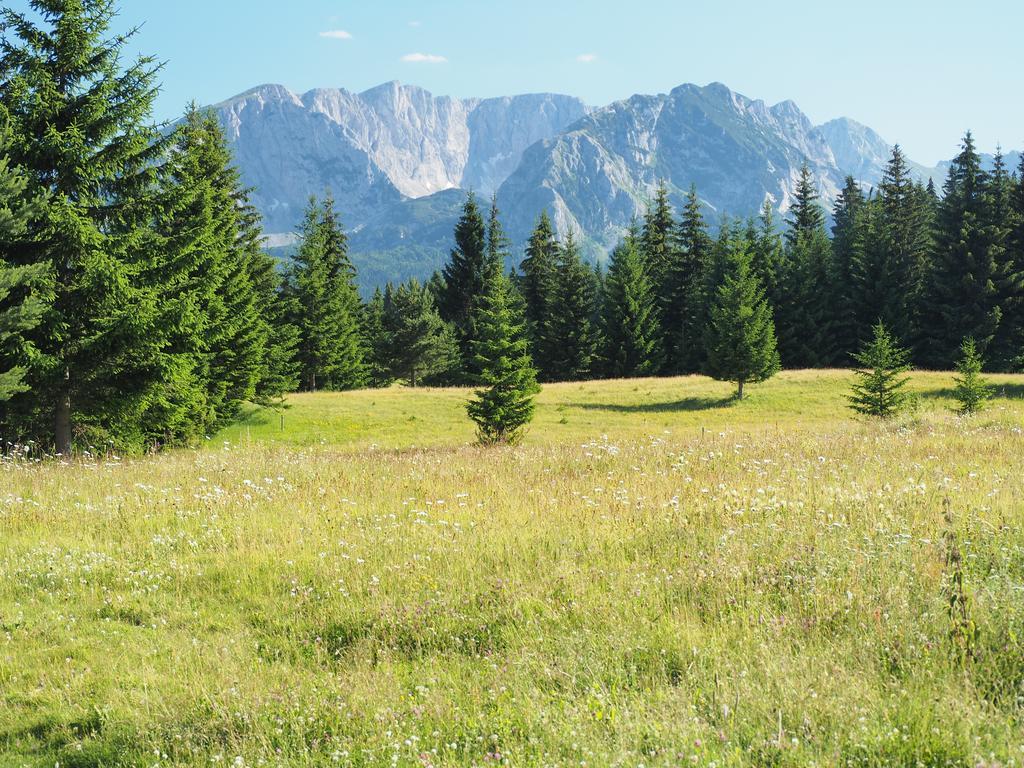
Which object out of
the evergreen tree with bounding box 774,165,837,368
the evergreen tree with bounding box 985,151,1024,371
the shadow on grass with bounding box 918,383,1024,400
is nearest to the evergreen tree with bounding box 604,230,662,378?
the evergreen tree with bounding box 774,165,837,368

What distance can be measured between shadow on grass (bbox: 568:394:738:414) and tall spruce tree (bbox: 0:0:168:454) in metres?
28.4

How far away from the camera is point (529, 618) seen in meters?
5.50

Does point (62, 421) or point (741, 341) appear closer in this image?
point (62, 421)

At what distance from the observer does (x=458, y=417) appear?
40.2 m

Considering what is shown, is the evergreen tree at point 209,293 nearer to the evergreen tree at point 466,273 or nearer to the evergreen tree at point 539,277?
the evergreen tree at point 466,273

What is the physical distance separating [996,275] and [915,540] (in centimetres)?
6100

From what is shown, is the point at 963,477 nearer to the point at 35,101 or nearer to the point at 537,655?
the point at 537,655

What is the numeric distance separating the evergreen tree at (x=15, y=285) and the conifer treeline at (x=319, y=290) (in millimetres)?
65

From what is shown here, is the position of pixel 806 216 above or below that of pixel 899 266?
above

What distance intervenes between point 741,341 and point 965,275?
25.0 m

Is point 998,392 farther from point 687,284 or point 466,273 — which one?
point 466,273

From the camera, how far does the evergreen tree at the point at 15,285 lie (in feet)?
52.4

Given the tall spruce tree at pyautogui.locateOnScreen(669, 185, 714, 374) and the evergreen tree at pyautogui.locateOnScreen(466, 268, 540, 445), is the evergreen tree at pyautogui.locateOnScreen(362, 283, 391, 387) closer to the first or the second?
the tall spruce tree at pyautogui.locateOnScreen(669, 185, 714, 374)

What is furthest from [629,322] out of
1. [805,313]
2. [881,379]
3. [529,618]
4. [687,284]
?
[529,618]
